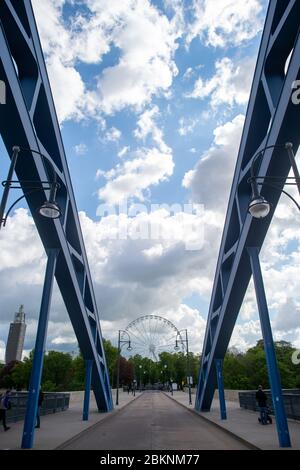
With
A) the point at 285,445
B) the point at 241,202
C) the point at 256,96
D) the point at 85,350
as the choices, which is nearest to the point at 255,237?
the point at 241,202

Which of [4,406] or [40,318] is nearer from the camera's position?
[40,318]

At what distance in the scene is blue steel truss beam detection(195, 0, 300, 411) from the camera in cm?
926

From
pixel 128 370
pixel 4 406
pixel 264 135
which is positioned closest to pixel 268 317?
pixel 264 135

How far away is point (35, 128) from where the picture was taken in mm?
12750

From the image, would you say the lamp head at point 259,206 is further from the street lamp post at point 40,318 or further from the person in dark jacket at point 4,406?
the person in dark jacket at point 4,406

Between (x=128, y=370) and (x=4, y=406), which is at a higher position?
(x=128, y=370)

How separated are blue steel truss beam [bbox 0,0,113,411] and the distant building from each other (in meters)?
172

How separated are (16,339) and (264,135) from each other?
184307mm

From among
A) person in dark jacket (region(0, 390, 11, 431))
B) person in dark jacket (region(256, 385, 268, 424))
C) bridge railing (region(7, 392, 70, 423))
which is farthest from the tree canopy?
person in dark jacket (region(0, 390, 11, 431))

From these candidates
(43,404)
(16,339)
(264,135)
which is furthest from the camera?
(16,339)

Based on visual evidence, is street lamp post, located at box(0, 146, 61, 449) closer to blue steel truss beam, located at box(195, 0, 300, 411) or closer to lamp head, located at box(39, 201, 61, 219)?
lamp head, located at box(39, 201, 61, 219)

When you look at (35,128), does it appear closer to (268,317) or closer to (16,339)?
(268,317)

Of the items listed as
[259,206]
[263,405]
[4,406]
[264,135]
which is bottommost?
[263,405]
